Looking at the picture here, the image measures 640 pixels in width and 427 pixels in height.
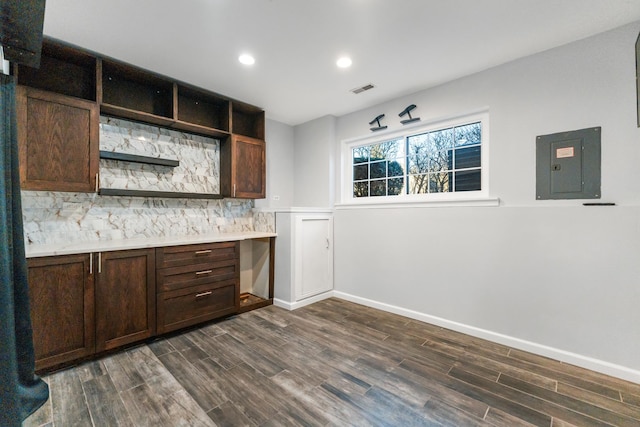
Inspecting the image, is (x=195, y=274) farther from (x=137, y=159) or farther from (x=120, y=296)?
(x=137, y=159)

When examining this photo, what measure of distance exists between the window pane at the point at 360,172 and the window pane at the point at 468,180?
3.95ft

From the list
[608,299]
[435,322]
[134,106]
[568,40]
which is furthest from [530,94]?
[134,106]

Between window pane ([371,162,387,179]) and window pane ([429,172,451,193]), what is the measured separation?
632mm

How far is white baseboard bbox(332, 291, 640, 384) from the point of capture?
1.97m

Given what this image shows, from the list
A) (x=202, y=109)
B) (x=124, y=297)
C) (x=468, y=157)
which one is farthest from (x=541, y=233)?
(x=202, y=109)

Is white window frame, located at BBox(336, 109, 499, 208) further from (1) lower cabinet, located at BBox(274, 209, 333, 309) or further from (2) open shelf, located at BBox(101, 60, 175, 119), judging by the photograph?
(2) open shelf, located at BBox(101, 60, 175, 119)

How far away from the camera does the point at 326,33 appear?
2.11 metres

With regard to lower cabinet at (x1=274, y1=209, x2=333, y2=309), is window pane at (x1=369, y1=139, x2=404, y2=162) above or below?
above

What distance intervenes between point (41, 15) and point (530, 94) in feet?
10.5

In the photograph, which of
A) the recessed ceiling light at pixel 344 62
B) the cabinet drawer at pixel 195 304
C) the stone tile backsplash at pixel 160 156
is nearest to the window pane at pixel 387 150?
the recessed ceiling light at pixel 344 62

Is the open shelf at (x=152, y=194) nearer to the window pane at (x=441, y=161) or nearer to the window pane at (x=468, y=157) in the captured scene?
the window pane at (x=441, y=161)

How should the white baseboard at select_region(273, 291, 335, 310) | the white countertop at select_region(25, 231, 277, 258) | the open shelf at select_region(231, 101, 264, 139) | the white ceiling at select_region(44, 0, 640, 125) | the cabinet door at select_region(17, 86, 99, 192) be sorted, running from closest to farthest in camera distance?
1. the white ceiling at select_region(44, 0, 640, 125)
2. the white countertop at select_region(25, 231, 277, 258)
3. the cabinet door at select_region(17, 86, 99, 192)
4. the white baseboard at select_region(273, 291, 335, 310)
5. the open shelf at select_region(231, 101, 264, 139)

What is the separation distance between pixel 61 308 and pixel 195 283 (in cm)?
99

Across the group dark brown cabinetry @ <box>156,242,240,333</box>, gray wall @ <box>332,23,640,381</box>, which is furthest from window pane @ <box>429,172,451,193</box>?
dark brown cabinetry @ <box>156,242,240,333</box>
